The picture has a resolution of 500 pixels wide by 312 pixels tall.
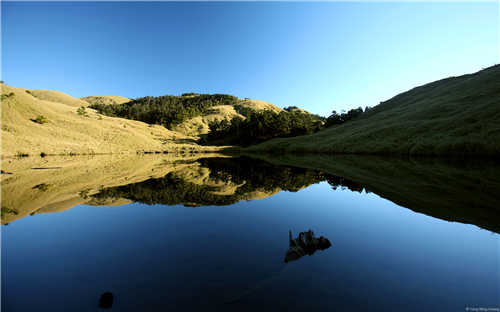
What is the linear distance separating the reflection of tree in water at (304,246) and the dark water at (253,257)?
0.18 metres

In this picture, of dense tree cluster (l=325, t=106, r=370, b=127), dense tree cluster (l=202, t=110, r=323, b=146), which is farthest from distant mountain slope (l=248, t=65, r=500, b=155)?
dense tree cluster (l=325, t=106, r=370, b=127)

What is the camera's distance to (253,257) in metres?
6.27

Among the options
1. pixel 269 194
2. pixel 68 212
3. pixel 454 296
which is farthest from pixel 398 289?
pixel 68 212

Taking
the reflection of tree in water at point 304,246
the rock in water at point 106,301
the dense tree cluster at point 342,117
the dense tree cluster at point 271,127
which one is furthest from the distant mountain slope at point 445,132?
the rock in water at point 106,301

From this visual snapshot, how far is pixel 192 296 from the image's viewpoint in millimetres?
4508

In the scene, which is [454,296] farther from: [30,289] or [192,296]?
[30,289]

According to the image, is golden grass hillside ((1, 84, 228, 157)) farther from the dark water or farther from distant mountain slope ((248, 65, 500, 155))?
the dark water

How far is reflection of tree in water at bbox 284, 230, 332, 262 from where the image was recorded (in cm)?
625

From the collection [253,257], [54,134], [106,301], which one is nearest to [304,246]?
[253,257]

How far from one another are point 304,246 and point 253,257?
175 cm

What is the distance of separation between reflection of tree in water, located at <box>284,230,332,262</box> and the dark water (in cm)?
18

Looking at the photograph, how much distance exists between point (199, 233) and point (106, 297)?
13.0 ft

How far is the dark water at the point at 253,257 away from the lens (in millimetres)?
4465

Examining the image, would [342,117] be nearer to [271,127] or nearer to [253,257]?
Result: [271,127]
